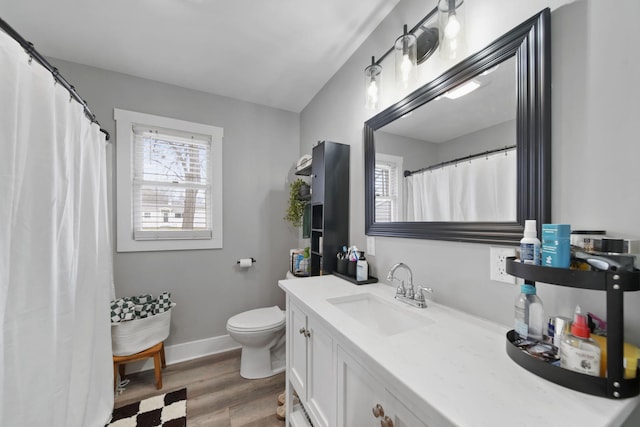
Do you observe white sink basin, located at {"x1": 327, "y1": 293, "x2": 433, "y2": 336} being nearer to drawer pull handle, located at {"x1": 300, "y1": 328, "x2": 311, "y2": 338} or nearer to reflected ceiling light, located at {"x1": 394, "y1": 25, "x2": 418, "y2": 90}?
drawer pull handle, located at {"x1": 300, "y1": 328, "x2": 311, "y2": 338}

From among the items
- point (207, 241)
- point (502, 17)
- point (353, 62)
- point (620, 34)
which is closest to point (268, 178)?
point (207, 241)

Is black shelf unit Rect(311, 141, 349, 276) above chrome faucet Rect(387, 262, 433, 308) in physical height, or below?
above

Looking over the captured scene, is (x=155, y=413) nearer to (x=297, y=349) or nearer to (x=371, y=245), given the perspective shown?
(x=297, y=349)

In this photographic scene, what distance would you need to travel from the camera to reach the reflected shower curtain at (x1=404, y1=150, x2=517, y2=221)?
882 millimetres

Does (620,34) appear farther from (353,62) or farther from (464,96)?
(353,62)

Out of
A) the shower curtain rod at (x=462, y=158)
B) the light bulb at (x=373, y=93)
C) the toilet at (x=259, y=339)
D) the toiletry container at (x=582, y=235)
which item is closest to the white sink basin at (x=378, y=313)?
the toiletry container at (x=582, y=235)

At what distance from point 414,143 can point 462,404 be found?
111 cm

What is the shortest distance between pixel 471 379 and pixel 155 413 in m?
1.94

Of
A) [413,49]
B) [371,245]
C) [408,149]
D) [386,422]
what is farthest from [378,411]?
[413,49]

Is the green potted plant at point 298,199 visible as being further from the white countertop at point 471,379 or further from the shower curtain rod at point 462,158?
the white countertop at point 471,379

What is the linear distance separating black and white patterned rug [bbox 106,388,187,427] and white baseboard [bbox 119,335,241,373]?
1.43 feet

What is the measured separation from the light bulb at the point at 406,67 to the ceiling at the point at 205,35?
0.43 meters

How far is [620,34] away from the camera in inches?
25.3

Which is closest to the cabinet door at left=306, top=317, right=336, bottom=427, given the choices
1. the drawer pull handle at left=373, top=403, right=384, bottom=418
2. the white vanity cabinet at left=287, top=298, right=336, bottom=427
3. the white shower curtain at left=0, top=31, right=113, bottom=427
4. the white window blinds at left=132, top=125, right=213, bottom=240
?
the white vanity cabinet at left=287, top=298, right=336, bottom=427
